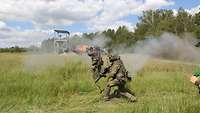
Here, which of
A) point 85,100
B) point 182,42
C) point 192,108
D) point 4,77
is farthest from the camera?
point 182,42

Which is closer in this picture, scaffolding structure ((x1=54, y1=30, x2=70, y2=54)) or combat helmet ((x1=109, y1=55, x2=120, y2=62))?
combat helmet ((x1=109, y1=55, x2=120, y2=62))

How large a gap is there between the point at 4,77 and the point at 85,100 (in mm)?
4227

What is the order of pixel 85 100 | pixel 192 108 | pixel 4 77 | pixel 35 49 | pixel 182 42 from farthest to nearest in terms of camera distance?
pixel 35 49
pixel 182 42
pixel 4 77
pixel 85 100
pixel 192 108

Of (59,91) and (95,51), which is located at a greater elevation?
(95,51)

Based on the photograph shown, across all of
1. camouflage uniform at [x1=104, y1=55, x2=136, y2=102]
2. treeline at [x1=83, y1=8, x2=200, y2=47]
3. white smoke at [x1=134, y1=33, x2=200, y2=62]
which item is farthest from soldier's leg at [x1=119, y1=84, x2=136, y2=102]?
treeline at [x1=83, y1=8, x2=200, y2=47]

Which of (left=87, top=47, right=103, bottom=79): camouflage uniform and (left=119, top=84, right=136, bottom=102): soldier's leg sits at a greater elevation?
(left=87, top=47, right=103, bottom=79): camouflage uniform

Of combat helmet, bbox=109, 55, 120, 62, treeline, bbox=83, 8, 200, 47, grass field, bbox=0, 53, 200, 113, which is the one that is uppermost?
treeline, bbox=83, 8, 200, 47

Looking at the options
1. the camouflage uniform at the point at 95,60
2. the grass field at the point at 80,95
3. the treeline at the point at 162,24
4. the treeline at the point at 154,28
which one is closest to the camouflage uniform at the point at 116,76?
the grass field at the point at 80,95

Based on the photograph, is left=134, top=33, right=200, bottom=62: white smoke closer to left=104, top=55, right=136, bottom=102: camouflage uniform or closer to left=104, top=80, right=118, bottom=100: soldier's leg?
left=104, top=55, right=136, bottom=102: camouflage uniform

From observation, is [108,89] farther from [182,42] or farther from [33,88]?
[182,42]

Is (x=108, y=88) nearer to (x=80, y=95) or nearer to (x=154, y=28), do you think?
(x=80, y=95)

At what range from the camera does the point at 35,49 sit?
3528 centimetres

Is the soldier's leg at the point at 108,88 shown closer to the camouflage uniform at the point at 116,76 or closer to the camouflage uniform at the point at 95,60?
the camouflage uniform at the point at 116,76

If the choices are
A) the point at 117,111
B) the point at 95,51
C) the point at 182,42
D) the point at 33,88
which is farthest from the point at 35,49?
the point at 117,111
